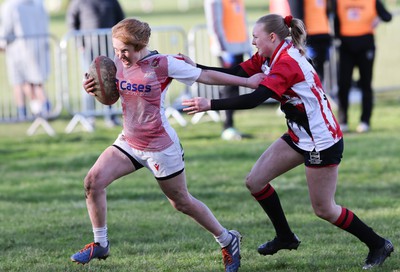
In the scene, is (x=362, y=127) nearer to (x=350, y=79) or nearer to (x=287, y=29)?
(x=350, y=79)

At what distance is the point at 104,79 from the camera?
21.3 feet

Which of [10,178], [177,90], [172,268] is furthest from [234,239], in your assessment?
[177,90]

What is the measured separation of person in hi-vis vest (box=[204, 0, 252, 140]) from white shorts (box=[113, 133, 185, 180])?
668cm

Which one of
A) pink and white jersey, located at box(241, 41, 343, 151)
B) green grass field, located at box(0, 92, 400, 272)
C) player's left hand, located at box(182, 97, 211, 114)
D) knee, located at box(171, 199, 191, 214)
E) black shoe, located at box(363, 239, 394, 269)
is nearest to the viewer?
player's left hand, located at box(182, 97, 211, 114)

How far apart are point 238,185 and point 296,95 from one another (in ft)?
13.5

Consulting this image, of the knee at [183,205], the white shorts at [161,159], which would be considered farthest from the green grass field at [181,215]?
the white shorts at [161,159]

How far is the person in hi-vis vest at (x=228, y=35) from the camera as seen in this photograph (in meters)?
13.2

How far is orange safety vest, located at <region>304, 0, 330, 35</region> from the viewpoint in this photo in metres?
13.8

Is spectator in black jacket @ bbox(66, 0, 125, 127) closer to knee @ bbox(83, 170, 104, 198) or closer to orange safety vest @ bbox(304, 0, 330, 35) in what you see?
orange safety vest @ bbox(304, 0, 330, 35)

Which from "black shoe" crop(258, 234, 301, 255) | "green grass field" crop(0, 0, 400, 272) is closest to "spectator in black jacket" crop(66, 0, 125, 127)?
"green grass field" crop(0, 0, 400, 272)

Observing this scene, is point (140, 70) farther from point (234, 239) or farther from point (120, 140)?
point (234, 239)

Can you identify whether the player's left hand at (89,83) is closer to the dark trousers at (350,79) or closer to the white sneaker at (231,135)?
the white sneaker at (231,135)

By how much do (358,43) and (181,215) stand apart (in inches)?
219

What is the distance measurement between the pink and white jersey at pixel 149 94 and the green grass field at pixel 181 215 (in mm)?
966
